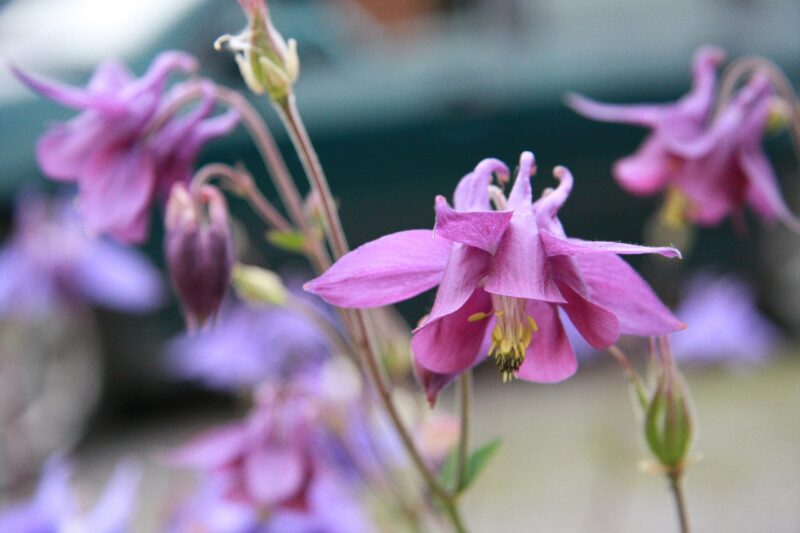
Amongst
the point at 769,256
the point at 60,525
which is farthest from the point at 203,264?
the point at 769,256

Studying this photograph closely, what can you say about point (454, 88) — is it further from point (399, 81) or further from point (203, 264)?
point (203, 264)

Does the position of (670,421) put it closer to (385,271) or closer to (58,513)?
(385,271)

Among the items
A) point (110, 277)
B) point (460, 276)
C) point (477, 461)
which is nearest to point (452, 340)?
point (460, 276)

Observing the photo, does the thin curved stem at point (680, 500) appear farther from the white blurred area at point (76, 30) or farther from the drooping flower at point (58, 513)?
the white blurred area at point (76, 30)

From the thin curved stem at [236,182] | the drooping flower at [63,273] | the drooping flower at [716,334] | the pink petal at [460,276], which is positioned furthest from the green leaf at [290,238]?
the drooping flower at [716,334]

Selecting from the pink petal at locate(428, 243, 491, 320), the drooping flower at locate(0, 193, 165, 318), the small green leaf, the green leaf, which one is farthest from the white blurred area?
the pink petal at locate(428, 243, 491, 320)

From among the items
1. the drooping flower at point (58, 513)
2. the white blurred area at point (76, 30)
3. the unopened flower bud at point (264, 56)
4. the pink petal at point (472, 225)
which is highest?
the unopened flower bud at point (264, 56)

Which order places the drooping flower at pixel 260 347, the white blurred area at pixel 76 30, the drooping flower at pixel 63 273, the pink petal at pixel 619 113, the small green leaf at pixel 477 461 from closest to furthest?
the small green leaf at pixel 477 461
the pink petal at pixel 619 113
the drooping flower at pixel 63 273
the drooping flower at pixel 260 347
the white blurred area at pixel 76 30
